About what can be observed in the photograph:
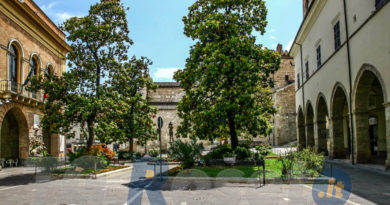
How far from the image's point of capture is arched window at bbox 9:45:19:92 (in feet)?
71.3

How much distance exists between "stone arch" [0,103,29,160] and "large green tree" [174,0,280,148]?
1240 centimetres

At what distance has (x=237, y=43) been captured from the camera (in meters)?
17.0

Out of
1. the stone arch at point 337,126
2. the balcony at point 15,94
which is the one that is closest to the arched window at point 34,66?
the balcony at point 15,94

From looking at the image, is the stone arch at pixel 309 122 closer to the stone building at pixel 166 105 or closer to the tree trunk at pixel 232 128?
the tree trunk at pixel 232 128

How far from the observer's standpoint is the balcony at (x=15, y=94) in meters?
20.2

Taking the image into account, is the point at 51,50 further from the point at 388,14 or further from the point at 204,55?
the point at 388,14

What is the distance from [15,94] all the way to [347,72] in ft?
64.3

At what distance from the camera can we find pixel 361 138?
1656 cm

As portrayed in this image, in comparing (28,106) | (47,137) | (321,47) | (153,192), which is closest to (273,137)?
(321,47)

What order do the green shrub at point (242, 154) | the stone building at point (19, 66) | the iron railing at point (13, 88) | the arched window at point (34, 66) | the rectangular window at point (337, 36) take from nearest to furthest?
the green shrub at point (242, 154)
the rectangular window at point (337, 36)
the iron railing at point (13, 88)
the stone building at point (19, 66)
the arched window at point (34, 66)

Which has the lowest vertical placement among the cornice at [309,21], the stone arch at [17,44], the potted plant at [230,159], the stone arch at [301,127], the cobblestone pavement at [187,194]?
the cobblestone pavement at [187,194]

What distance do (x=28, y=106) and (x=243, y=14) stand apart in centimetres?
1640

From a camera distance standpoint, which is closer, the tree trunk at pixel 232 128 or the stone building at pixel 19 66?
the tree trunk at pixel 232 128

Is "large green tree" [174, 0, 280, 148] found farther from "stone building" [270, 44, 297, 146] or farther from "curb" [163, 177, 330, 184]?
"stone building" [270, 44, 297, 146]
